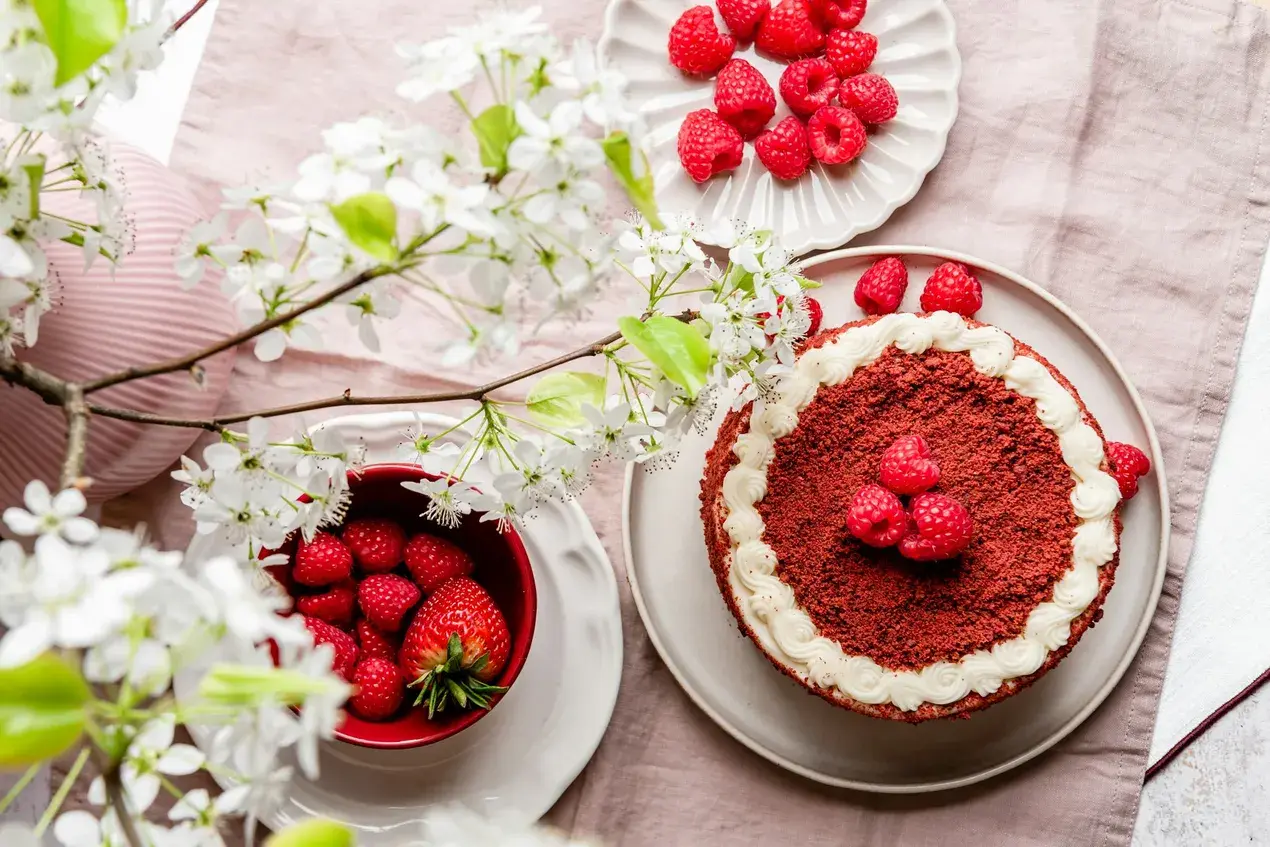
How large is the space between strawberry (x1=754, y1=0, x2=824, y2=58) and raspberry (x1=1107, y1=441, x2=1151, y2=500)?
0.88 m

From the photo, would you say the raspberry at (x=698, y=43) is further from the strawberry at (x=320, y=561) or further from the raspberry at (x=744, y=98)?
the strawberry at (x=320, y=561)

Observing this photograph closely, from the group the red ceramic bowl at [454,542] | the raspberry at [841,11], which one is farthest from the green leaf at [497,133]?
the raspberry at [841,11]

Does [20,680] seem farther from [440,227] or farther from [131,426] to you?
[131,426]

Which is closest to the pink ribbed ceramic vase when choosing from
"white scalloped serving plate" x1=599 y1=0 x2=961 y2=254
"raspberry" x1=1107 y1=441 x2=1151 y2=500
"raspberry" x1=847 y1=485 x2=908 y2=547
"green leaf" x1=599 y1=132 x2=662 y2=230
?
"green leaf" x1=599 y1=132 x2=662 y2=230

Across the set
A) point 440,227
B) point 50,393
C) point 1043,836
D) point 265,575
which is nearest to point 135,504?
point 265,575

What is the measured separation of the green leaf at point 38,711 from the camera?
63cm

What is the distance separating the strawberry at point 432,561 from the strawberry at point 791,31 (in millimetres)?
1073

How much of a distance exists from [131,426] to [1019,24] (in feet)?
5.52

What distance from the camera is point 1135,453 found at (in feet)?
5.95

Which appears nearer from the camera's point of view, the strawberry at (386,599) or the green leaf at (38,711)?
the green leaf at (38,711)

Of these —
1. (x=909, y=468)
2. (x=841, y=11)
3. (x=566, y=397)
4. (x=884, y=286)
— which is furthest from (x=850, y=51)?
(x=566, y=397)

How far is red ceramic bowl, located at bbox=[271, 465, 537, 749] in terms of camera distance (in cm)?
151

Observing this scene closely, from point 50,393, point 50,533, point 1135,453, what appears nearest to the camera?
point 50,533

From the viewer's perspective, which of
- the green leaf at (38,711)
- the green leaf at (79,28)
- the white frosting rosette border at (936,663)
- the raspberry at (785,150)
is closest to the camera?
the green leaf at (38,711)
